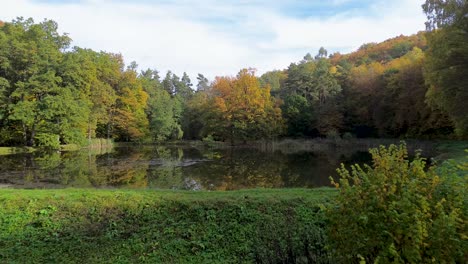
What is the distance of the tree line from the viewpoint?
1917 centimetres

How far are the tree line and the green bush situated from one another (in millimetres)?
16095

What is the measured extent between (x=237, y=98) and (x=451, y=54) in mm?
23300

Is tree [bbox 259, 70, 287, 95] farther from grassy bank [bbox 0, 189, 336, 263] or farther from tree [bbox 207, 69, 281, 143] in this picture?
grassy bank [bbox 0, 189, 336, 263]

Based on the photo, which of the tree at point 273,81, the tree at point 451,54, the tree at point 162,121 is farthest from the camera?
the tree at point 273,81

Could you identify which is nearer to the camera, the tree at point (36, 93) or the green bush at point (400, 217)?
the green bush at point (400, 217)

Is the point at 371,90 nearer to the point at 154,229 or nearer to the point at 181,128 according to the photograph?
the point at 181,128

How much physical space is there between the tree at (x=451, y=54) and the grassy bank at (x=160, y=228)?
13.7 metres

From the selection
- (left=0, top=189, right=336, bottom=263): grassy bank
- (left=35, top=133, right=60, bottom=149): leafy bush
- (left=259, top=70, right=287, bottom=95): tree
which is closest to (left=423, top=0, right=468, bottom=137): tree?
(left=0, top=189, right=336, bottom=263): grassy bank

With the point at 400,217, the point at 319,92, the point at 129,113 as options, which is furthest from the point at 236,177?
the point at 319,92

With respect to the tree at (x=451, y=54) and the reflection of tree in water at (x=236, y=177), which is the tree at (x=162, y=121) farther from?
the tree at (x=451, y=54)

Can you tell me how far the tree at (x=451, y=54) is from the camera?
16031 mm

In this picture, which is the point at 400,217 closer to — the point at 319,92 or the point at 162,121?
the point at 319,92

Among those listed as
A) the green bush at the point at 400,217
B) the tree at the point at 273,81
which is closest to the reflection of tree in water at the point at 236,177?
the green bush at the point at 400,217

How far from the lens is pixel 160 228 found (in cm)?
566
